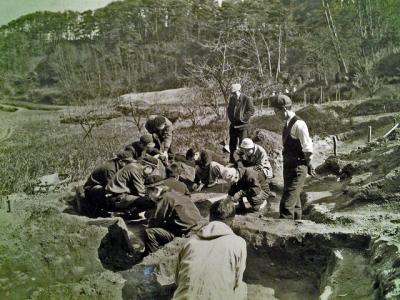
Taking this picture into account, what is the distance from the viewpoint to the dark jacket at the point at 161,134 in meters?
6.09

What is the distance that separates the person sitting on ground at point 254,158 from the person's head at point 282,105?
588 millimetres

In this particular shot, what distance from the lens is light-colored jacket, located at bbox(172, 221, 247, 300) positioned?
3846mm

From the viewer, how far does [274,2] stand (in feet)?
20.0

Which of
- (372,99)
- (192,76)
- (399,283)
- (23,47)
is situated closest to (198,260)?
(399,283)

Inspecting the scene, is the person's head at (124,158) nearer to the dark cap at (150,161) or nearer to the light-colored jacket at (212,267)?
the dark cap at (150,161)

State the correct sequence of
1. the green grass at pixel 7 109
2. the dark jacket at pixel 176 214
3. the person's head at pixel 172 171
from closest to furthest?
the dark jacket at pixel 176 214
the person's head at pixel 172 171
the green grass at pixel 7 109

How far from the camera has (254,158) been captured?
5930 millimetres

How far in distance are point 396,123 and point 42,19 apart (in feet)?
14.3

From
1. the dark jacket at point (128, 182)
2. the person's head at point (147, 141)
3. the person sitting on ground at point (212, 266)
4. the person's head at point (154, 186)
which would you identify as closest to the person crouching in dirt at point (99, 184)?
the dark jacket at point (128, 182)

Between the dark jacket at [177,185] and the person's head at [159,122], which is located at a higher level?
the person's head at [159,122]

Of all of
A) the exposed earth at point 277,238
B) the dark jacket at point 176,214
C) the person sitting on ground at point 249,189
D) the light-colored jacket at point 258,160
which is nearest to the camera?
the exposed earth at point 277,238

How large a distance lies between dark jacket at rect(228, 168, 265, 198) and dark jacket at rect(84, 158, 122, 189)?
1383 mm

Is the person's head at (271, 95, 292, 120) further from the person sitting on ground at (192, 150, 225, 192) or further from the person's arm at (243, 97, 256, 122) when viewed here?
the person sitting on ground at (192, 150, 225, 192)

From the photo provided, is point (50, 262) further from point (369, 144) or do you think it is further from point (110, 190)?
point (369, 144)
